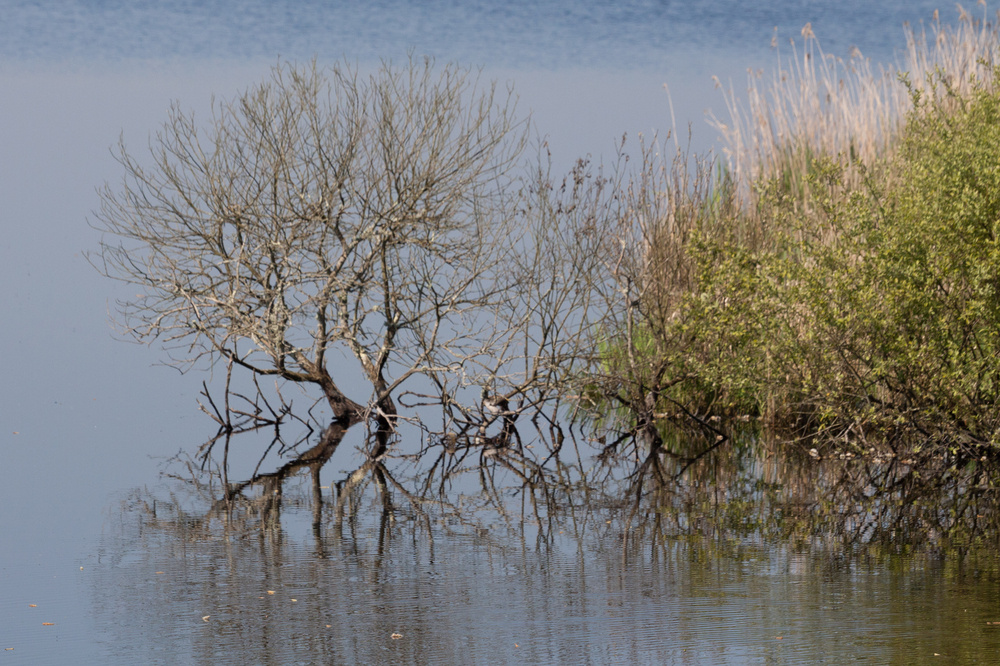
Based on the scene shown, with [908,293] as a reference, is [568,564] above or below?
below

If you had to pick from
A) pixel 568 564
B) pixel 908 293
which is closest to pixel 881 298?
pixel 908 293

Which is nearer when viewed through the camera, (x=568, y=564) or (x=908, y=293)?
(x=568, y=564)

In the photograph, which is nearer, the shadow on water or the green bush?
the shadow on water

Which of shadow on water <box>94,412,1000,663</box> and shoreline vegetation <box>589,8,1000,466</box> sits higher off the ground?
shoreline vegetation <box>589,8,1000,466</box>

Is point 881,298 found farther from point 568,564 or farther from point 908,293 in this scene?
point 568,564

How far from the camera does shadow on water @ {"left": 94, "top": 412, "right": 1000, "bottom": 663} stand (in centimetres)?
736

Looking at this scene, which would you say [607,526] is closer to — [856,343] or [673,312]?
[856,343]

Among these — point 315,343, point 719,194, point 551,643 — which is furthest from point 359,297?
point 551,643

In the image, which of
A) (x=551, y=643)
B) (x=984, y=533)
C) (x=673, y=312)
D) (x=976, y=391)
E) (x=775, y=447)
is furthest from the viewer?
(x=673, y=312)

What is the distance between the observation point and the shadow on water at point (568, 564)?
7.36 metres

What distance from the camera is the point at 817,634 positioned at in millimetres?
7480

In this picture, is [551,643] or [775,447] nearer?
[551,643]

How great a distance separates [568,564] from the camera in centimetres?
970

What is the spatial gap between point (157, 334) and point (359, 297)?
3371 millimetres
